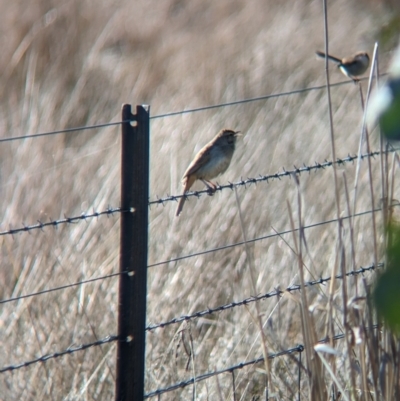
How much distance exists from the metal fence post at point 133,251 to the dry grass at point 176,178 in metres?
0.38

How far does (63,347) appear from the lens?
4.30 m

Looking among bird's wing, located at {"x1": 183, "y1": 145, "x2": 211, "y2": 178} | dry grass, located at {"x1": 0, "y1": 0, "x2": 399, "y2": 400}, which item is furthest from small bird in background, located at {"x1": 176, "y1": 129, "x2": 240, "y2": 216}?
dry grass, located at {"x1": 0, "y1": 0, "x2": 399, "y2": 400}

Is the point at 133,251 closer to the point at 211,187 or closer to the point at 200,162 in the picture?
the point at 211,187

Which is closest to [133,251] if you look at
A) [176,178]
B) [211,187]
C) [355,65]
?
[211,187]

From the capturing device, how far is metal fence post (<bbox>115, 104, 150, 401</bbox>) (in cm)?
283

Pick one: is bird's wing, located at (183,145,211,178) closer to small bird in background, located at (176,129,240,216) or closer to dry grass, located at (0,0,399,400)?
small bird in background, located at (176,129,240,216)

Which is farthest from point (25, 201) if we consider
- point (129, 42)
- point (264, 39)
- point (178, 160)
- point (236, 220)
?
point (129, 42)

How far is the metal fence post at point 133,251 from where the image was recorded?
2.83 m

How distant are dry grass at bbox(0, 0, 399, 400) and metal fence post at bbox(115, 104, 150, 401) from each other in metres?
0.38

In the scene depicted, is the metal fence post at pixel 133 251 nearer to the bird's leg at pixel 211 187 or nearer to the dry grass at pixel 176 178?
the dry grass at pixel 176 178

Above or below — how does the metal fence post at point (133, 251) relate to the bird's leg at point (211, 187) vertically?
below

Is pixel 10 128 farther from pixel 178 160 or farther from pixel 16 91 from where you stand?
pixel 178 160

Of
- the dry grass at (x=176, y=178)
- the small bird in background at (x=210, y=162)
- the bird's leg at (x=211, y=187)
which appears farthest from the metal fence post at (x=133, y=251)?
the small bird in background at (x=210, y=162)

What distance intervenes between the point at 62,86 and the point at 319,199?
372 cm
